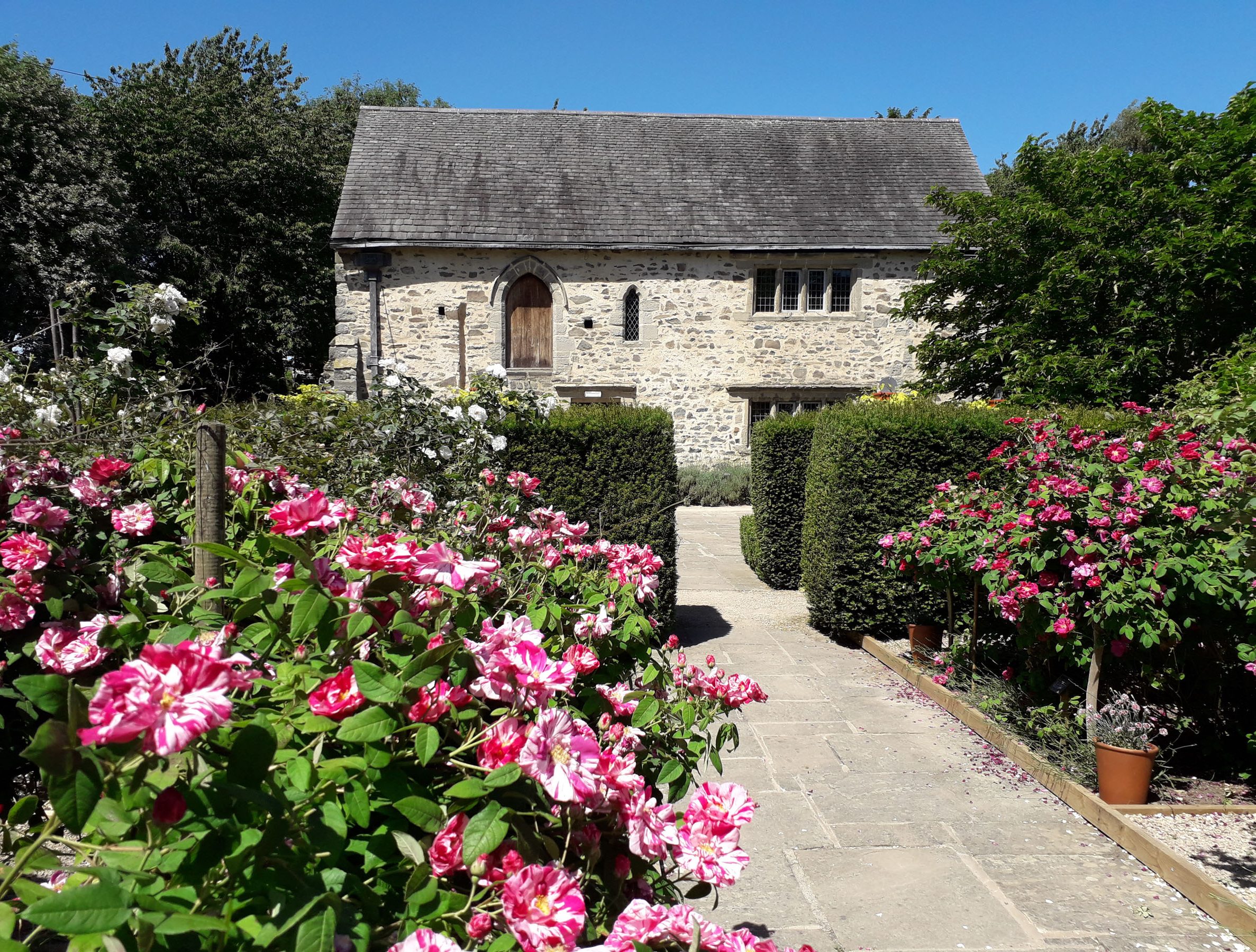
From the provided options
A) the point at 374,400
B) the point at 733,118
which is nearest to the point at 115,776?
the point at 374,400

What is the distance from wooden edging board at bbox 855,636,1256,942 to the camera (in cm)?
288

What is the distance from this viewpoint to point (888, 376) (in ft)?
55.2

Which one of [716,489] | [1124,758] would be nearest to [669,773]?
[1124,758]

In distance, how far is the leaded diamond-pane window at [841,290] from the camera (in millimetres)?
16594

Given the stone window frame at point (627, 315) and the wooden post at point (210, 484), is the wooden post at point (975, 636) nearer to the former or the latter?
the wooden post at point (210, 484)

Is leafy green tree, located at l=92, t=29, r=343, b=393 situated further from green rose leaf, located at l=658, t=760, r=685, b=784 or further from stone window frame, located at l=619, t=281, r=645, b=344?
green rose leaf, located at l=658, t=760, r=685, b=784

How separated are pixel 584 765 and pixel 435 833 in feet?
0.76

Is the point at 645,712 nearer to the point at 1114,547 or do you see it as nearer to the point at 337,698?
the point at 337,698

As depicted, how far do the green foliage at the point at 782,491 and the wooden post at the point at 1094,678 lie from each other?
422cm

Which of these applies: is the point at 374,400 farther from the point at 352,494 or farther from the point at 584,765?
the point at 584,765

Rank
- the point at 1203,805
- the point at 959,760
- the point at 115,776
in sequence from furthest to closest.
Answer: the point at 959,760, the point at 1203,805, the point at 115,776

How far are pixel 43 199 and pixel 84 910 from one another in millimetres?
22008

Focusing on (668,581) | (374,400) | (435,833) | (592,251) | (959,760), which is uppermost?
(592,251)

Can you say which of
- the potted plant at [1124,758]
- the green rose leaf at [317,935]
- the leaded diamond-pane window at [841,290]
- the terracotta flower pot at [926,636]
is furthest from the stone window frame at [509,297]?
the green rose leaf at [317,935]
